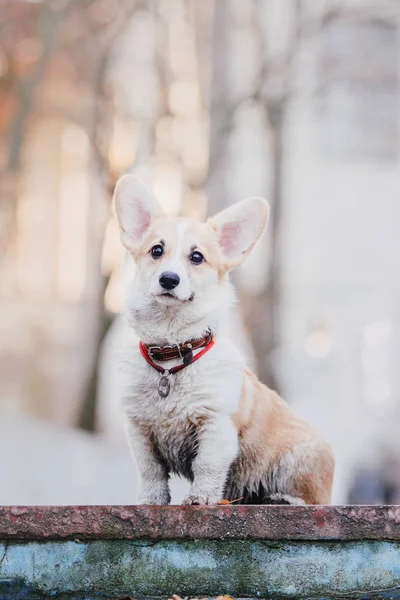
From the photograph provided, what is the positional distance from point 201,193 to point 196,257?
326 inches

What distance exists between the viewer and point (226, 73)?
12797mm

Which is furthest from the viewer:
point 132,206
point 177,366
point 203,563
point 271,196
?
point 271,196

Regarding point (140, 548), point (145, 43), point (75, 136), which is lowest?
point (140, 548)

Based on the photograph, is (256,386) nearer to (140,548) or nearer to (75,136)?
(140,548)

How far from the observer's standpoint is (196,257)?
391 centimetres

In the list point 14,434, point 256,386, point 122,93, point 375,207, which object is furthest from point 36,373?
point 256,386

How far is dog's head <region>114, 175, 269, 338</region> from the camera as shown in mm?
3802

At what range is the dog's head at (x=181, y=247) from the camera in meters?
3.80

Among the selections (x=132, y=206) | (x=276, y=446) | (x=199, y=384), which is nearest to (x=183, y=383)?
(x=199, y=384)

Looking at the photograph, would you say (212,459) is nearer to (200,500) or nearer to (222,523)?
(200,500)

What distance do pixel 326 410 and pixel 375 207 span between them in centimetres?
313

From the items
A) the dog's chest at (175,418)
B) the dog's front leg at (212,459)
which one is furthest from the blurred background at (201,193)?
the dog's front leg at (212,459)

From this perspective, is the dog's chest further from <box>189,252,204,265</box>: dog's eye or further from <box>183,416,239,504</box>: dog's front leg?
<box>189,252,204,265</box>: dog's eye

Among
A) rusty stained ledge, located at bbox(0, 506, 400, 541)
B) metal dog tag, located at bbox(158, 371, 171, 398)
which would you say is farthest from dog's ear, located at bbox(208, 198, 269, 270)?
rusty stained ledge, located at bbox(0, 506, 400, 541)
